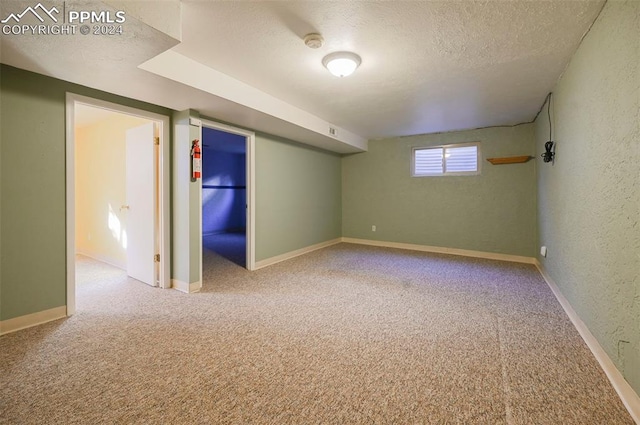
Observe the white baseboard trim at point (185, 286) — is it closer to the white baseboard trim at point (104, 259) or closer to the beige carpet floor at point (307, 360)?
the beige carpet floor at point (307, 360)

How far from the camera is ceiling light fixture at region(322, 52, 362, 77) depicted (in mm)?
2375

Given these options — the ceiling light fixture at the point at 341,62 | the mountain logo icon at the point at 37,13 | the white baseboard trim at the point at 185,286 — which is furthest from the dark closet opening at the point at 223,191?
the mountain logo icon at the point at 37,13

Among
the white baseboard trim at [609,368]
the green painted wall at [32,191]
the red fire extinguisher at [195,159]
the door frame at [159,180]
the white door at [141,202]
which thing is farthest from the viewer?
the white door at [141,202]

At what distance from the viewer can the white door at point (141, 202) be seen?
11.0 feet

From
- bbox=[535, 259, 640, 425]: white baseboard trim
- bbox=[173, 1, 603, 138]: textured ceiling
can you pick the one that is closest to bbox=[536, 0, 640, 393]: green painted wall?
bbox=[535, 259, 640, 425]: white baseboard trim

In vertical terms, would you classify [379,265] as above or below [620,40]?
below

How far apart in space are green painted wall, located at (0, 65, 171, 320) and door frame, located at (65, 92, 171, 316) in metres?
0.04

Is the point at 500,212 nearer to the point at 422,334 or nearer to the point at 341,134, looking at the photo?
the point at 341,134

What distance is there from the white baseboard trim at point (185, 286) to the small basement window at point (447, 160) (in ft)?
14.7

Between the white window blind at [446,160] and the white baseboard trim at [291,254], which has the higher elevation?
the white window blind at [446,160]

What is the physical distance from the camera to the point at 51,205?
2443 mm

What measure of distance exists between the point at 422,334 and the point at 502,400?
0.75 meters

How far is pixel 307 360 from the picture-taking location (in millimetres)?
1884

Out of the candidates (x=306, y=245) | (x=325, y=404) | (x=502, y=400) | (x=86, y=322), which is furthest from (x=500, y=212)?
(x=86, y=322)
